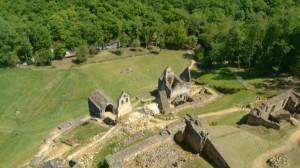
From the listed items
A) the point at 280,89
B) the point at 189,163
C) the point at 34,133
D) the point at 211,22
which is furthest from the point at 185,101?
the point at 211,22

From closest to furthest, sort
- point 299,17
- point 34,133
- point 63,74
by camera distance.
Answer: point 34,133 → point 299,17 → point 63,74

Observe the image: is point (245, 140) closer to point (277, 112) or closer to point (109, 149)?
point (277, 112)

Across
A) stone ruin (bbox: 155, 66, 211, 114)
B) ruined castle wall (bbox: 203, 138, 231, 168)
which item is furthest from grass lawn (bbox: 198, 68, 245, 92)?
ruined castle wall (bbox: 203, 138, 231, 168)

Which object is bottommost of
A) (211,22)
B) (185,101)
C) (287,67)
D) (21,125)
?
(21,125)

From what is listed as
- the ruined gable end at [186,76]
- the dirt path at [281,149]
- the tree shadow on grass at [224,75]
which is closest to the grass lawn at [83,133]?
the ruined gable end at [186,76]

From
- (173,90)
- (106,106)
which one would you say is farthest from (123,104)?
Answer: (173,90)

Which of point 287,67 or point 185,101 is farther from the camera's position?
point 287,67

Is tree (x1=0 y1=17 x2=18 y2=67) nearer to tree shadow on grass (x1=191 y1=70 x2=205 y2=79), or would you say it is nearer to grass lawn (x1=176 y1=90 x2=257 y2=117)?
tree shadow on grass (x1=191 y1=70 x2=205 y2=79)

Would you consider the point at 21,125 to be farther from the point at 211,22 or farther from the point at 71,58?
the point at 211,22
